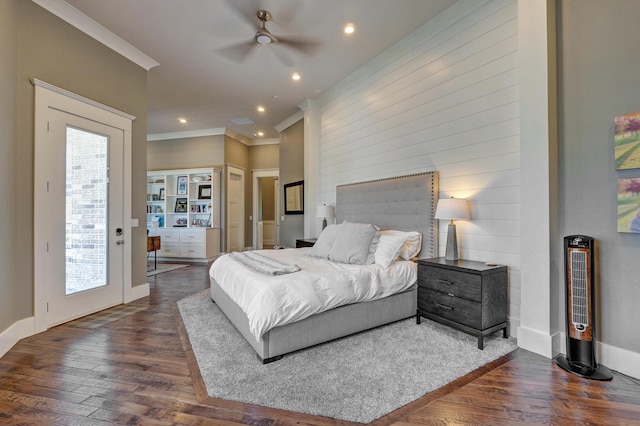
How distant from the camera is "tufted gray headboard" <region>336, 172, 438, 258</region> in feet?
11.3

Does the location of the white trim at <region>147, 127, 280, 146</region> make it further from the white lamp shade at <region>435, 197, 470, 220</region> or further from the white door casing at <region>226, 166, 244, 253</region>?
the white lamp shade at <region>435, 197, 470, 220</region>

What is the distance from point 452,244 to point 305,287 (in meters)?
1.64

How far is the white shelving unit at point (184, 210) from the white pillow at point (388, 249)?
17.0 feet

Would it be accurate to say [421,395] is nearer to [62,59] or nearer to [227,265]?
[227,265]

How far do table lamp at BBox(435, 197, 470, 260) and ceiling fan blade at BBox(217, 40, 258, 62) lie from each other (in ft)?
10.2

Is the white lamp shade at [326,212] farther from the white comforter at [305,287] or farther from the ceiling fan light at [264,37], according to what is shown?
the ceiling fan light at [264,37]

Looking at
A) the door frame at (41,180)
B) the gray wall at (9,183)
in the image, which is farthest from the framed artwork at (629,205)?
the door frame at (41,180)

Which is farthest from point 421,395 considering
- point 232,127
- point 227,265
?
point 232,127

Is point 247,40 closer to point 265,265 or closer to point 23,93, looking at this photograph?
point 23,93

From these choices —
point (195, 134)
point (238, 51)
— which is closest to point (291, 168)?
point (195, 134)

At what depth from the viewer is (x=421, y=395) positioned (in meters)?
1.89

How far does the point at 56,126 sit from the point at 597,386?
5.19m

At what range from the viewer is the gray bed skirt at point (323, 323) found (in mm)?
2330

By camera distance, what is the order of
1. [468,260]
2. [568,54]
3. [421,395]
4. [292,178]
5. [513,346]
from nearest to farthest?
[421,395]
[568,54]
[513,346]
[468,260]
[292,178]
